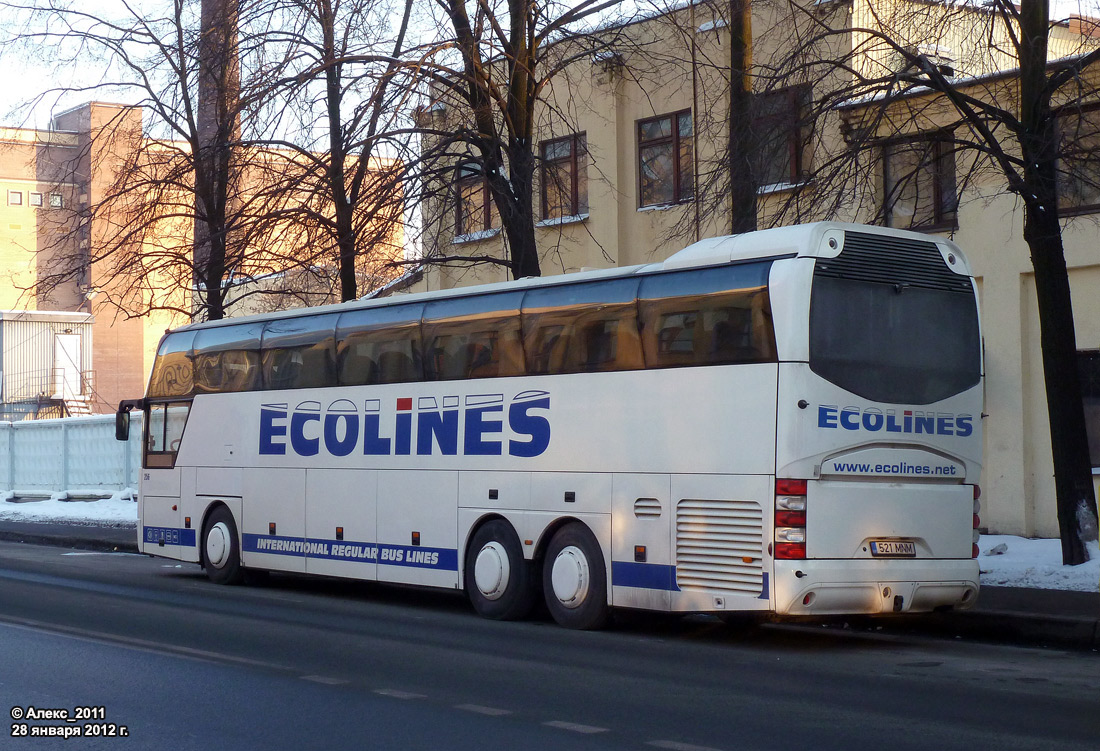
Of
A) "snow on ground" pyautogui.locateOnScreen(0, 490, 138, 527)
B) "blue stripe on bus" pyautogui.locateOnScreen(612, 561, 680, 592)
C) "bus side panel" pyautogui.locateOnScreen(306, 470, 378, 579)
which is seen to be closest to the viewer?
"blue stripe on bus" pyautogui.locateOnScreen(612, 561, 680, 592)

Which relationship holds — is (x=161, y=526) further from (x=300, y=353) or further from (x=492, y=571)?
(x=492, y=571)

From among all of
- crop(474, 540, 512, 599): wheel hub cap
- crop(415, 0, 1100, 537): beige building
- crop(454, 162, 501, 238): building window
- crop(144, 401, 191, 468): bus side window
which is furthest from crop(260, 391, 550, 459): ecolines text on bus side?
Result: crop(454, 162, 501, 238): building window

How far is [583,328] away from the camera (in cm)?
1342

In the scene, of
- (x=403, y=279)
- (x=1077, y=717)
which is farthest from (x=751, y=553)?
(x=403, y=279)

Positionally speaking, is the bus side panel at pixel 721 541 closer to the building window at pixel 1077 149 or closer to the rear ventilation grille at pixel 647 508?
the rear ventilation grille at pixel 647 508

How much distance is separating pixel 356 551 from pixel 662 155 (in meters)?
11.4

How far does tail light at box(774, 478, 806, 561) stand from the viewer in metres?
11.3

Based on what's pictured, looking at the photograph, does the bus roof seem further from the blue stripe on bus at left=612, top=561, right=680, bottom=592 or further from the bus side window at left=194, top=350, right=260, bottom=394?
the bus side window at left=194, top=350, right=260, bottom=394

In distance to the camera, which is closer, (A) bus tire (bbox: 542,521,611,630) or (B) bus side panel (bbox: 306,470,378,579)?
(A) bus tire (bbox: 542,521,611,630)

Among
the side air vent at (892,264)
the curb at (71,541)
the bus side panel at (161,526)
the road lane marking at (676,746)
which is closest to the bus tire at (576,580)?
the side air vent at (892,264)

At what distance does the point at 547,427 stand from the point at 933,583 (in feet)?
13.3

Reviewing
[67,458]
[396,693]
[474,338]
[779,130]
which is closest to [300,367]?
[474,338]

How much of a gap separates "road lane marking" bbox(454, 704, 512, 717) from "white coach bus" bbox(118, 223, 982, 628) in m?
3.64

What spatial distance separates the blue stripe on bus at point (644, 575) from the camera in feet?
40.3
